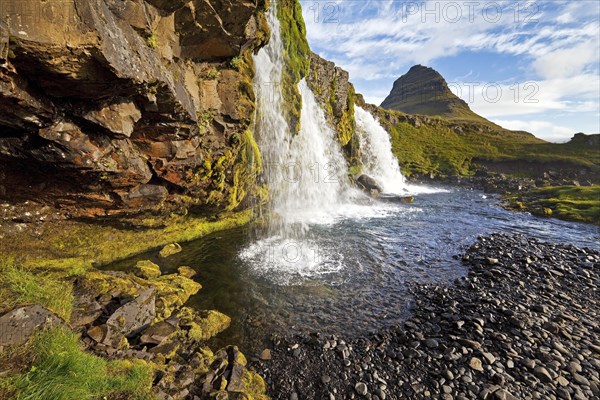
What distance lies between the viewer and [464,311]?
12.1 metres

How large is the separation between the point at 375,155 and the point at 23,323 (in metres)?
59.0

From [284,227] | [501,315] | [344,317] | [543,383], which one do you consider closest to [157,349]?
[344,317]

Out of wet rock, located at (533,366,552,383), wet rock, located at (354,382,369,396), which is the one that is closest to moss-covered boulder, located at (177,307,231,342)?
wet rock, located at (354,382,369,396)

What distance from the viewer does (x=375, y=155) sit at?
59531mm

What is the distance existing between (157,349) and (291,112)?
22860mm

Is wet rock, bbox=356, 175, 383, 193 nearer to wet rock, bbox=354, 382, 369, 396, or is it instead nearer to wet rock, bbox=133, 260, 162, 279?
wet rock, bbox=133, 260, 162, 279

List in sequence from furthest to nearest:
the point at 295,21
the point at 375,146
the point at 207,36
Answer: the point at 375,146 < the point at 295,21 < the point at 207,36

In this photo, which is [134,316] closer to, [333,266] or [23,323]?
[23,323]

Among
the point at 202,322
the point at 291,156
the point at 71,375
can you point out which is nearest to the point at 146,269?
the point at 202,322

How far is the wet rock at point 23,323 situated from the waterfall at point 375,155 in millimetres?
52349

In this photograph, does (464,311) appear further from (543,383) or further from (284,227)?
(284,227)

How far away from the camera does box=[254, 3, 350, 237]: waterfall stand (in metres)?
24.5

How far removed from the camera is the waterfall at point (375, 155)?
2270 inches

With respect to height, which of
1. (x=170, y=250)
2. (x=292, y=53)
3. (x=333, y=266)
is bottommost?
(x=333, y=266)
